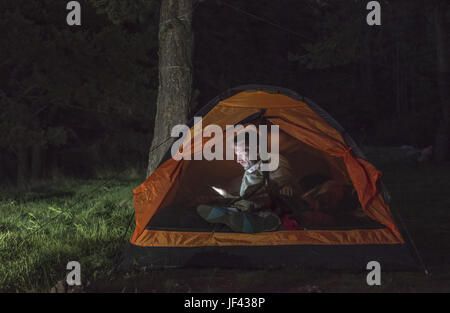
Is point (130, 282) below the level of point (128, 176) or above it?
below

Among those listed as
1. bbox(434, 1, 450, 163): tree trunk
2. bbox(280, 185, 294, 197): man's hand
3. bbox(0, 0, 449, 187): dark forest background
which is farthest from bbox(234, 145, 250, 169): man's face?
bbox(434, 1, 450, 163): tree trunk

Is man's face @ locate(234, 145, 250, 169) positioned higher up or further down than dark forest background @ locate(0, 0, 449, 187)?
further down

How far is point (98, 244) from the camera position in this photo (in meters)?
5.45

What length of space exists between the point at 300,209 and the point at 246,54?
18.7 metres

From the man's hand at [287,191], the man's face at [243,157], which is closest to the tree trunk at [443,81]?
the man's hand at [287,191]

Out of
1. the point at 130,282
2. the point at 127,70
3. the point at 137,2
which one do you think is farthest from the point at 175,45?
the point at 127,70

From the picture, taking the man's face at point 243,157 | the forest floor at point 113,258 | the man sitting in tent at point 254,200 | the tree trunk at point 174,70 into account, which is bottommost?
the forest floor at point 113,258

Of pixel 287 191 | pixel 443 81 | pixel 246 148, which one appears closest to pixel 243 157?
pixel 246 148

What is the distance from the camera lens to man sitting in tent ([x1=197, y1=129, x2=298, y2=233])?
4.96m

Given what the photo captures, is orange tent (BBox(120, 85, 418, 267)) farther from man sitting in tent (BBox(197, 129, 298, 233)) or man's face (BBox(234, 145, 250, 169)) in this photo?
man's face (BBox(234, 145, 250, 169))

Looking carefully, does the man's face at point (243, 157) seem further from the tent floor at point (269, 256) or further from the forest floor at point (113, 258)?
the tent floor at point (269, 256)

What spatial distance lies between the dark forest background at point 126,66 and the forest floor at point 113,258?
1.60 metres

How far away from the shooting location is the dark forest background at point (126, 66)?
1287 cm
